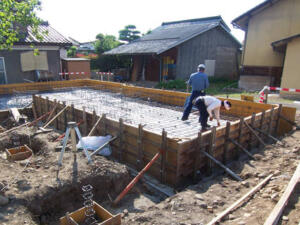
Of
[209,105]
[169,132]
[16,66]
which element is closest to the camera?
[209,105]

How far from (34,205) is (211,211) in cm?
276

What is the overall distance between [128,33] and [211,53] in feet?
62.8

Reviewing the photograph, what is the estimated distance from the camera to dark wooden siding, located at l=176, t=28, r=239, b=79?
19.6 metres

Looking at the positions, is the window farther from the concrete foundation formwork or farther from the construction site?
the construction site

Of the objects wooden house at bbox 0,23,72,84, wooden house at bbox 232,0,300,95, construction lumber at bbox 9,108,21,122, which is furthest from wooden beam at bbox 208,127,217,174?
wooden house at bbox 0,23,72,84

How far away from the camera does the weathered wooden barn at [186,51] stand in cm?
1917

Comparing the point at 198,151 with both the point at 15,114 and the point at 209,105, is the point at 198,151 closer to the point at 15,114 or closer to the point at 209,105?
the point at 209,105

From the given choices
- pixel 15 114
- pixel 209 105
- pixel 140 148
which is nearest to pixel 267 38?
pixel 209 105

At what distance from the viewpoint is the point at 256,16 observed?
53.2ft

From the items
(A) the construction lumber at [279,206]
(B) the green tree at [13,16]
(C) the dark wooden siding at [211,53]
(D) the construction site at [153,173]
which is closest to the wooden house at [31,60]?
(B) the green tree at [13,16]

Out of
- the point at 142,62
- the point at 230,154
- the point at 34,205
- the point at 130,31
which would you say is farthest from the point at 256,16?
the point at 130,31

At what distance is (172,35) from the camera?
20.1 metres

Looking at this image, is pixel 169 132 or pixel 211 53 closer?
pixel 169 132

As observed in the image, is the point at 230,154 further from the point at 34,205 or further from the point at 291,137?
the point at 34,205
